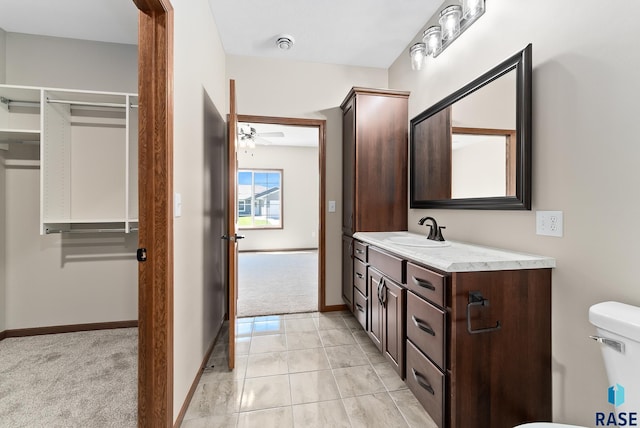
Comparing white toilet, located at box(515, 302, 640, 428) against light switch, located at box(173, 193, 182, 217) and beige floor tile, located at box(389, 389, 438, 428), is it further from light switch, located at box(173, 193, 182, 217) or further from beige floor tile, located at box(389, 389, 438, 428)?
light switch, located at box(173, 193, 182, 217)

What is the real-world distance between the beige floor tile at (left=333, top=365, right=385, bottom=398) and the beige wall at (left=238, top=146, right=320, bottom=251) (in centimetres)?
504

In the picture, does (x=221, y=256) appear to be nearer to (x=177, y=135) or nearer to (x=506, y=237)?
(x=177, y=135)

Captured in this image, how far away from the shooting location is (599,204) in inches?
42.2

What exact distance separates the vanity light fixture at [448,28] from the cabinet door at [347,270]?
1.72 m

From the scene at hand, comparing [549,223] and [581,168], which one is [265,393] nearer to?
[549,223]

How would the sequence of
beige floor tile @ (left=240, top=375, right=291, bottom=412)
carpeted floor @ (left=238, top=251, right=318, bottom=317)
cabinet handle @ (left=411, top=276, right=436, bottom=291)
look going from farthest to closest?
carpeted floor @ (left=238, top=251, right=318, bottom=317) → beige floor tile @ (left=240, top=375, right=291, bottom=412) → cabinet handle @ (left=411, top=276, right=436, bottom=291)

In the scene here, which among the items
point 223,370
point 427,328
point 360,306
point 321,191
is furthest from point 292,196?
point 427,328

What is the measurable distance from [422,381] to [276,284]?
2.77 meters

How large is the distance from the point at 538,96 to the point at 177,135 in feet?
6.12

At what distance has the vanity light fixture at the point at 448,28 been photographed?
1.69m

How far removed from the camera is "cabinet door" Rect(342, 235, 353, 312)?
2659 millimetres

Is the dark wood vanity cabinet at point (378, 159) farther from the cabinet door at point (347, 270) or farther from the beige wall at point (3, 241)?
the beige wall at point (3, 241)

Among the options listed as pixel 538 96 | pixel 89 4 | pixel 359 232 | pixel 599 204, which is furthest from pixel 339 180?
pixel 89 4

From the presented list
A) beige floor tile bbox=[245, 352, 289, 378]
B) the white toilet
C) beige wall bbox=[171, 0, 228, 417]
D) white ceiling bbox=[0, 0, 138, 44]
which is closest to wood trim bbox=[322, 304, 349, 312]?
beige floor tile bbox=[245, 352, 289, 378]
